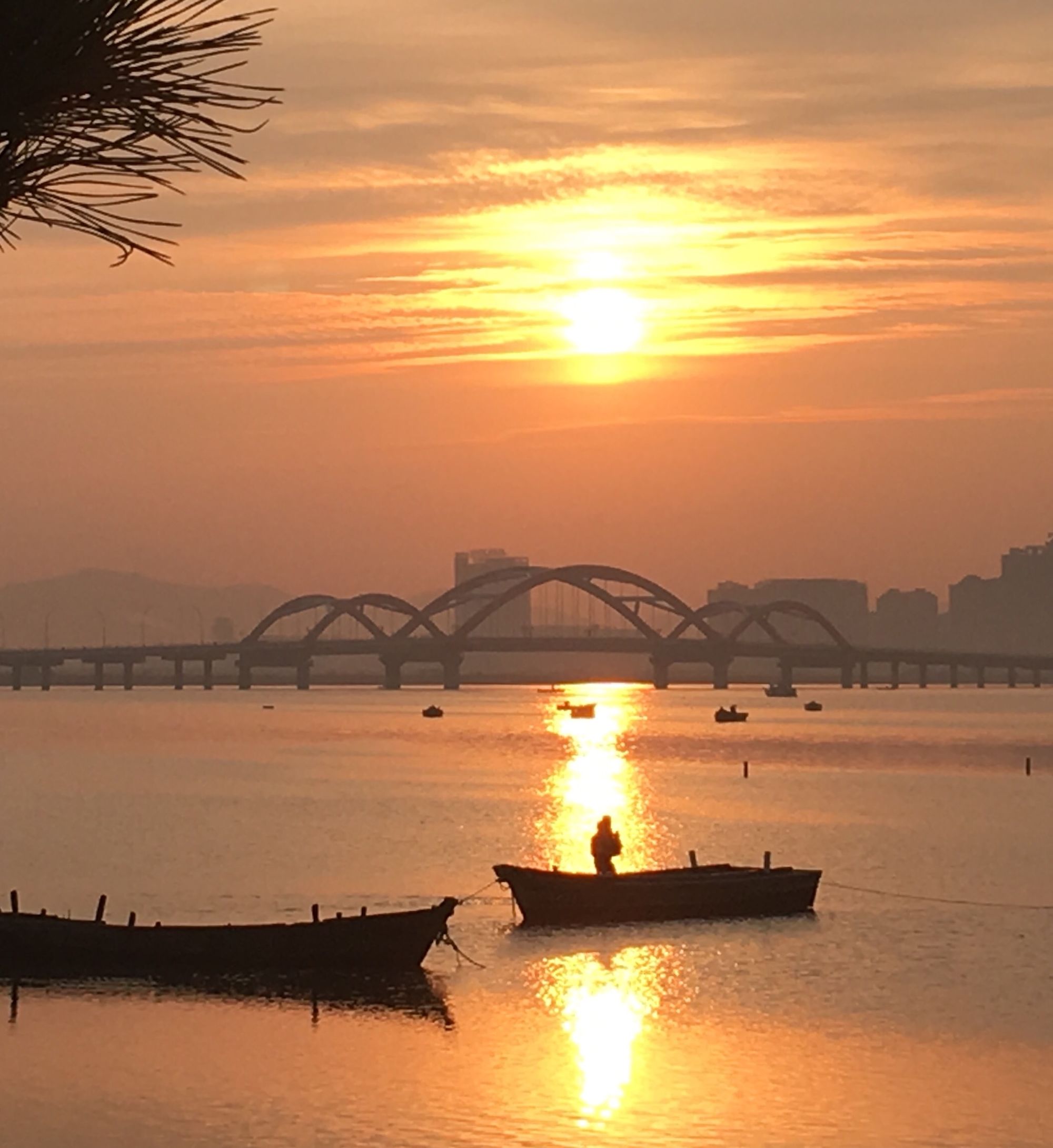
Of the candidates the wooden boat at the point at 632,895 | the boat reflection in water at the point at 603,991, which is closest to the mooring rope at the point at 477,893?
the wooden boat at the point at 632,895

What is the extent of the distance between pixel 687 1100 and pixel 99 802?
70.7 m

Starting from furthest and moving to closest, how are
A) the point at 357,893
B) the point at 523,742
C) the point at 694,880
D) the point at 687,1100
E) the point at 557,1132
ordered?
the point at 523,742, the point at 357,893, the point at 694,880, the point at 687,1100, the point at 557,1132

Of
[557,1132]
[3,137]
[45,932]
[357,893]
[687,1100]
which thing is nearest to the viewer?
[3,137]

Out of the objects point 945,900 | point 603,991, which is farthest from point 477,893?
point 603,991

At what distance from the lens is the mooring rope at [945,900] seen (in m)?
56.8

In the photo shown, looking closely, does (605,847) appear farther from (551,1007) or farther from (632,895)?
(551,1007)

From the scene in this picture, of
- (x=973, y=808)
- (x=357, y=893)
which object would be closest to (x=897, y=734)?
(x=973, y=808)

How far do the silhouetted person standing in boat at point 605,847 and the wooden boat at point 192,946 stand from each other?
27.7 ft

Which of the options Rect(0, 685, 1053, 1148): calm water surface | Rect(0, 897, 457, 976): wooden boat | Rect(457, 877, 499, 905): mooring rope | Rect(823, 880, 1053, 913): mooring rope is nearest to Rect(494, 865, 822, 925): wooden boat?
Rect(0, 685, 1053, 1148): calm water surface

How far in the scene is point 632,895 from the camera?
47156 mm

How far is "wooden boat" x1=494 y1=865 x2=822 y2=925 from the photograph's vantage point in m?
47.2

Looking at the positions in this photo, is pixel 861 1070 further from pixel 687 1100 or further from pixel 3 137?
pixel 3 137

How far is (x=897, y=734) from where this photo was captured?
183000mm

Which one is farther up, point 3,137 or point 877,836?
point 3,137
